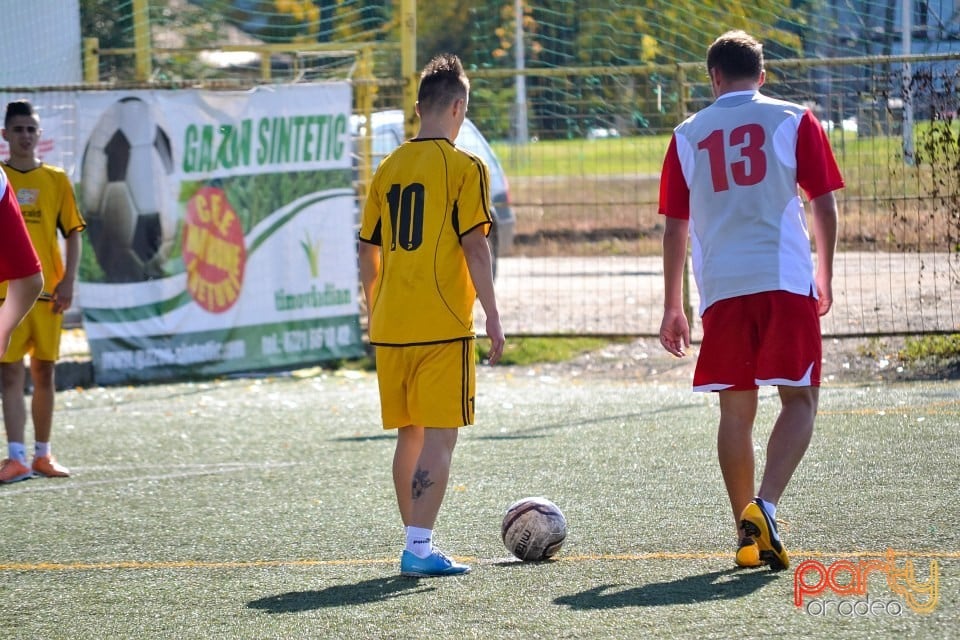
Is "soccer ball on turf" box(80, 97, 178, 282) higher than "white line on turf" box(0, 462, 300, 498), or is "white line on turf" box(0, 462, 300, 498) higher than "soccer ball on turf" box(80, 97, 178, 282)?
"soccer ball on turf" box(80, 97, 178, 282)

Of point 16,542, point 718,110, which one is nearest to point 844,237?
point 718,110

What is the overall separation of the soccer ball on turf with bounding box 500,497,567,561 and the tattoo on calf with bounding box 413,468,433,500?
402 mm

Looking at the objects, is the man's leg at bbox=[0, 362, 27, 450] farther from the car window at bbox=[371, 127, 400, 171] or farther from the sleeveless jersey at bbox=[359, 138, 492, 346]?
the car window at bbox=[371, 127, 400, 171]

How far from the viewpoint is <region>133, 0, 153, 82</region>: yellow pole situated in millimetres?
12305

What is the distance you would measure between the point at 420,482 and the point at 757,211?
5.44 feet

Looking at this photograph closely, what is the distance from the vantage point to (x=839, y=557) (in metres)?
4.74

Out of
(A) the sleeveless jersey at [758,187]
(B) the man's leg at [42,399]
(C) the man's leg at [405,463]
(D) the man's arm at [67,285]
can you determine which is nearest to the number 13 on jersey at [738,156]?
(A) the sleeveless jersey at [758,187]

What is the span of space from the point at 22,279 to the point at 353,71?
959 cm

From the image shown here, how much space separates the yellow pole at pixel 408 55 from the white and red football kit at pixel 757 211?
22.0 feet

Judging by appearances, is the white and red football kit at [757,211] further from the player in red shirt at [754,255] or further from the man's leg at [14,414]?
the man's leg at [14,414]

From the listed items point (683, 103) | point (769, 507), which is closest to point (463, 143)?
point (683, 103)

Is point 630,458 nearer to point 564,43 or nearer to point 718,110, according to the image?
point 718,110
